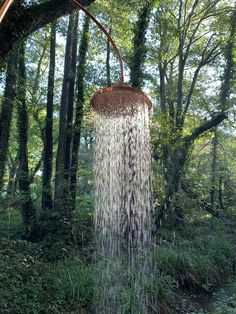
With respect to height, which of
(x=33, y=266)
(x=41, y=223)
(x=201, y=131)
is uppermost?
(x=201, y=131)

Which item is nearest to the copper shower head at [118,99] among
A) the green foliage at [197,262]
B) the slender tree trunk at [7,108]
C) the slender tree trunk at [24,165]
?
the green foliage at [197,262]

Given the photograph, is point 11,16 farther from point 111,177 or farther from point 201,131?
point 201,131

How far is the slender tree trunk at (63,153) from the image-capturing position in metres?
9.38

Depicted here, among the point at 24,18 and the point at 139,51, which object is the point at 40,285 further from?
the point at 139,51

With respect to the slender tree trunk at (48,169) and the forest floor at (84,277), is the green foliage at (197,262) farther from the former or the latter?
the slender tree trunk at (48,169)

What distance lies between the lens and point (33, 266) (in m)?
6.75

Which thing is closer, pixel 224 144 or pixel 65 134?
pixel 65 134

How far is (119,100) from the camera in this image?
11.9ft

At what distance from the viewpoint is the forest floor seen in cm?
575

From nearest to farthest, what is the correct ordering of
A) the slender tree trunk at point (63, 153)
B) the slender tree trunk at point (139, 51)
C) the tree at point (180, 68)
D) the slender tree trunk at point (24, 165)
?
the slender tree trunk at point (63, 153), the slender tree trunk at point (24, 165), the slender tree trunk at point (139, 51), the tree at point (180, 68)

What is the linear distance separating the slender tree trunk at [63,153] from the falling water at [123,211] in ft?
3.02

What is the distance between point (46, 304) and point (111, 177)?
9.28 ft

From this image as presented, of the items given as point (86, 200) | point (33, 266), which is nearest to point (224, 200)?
point (86, 200)

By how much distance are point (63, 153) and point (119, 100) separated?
7.32 meters
